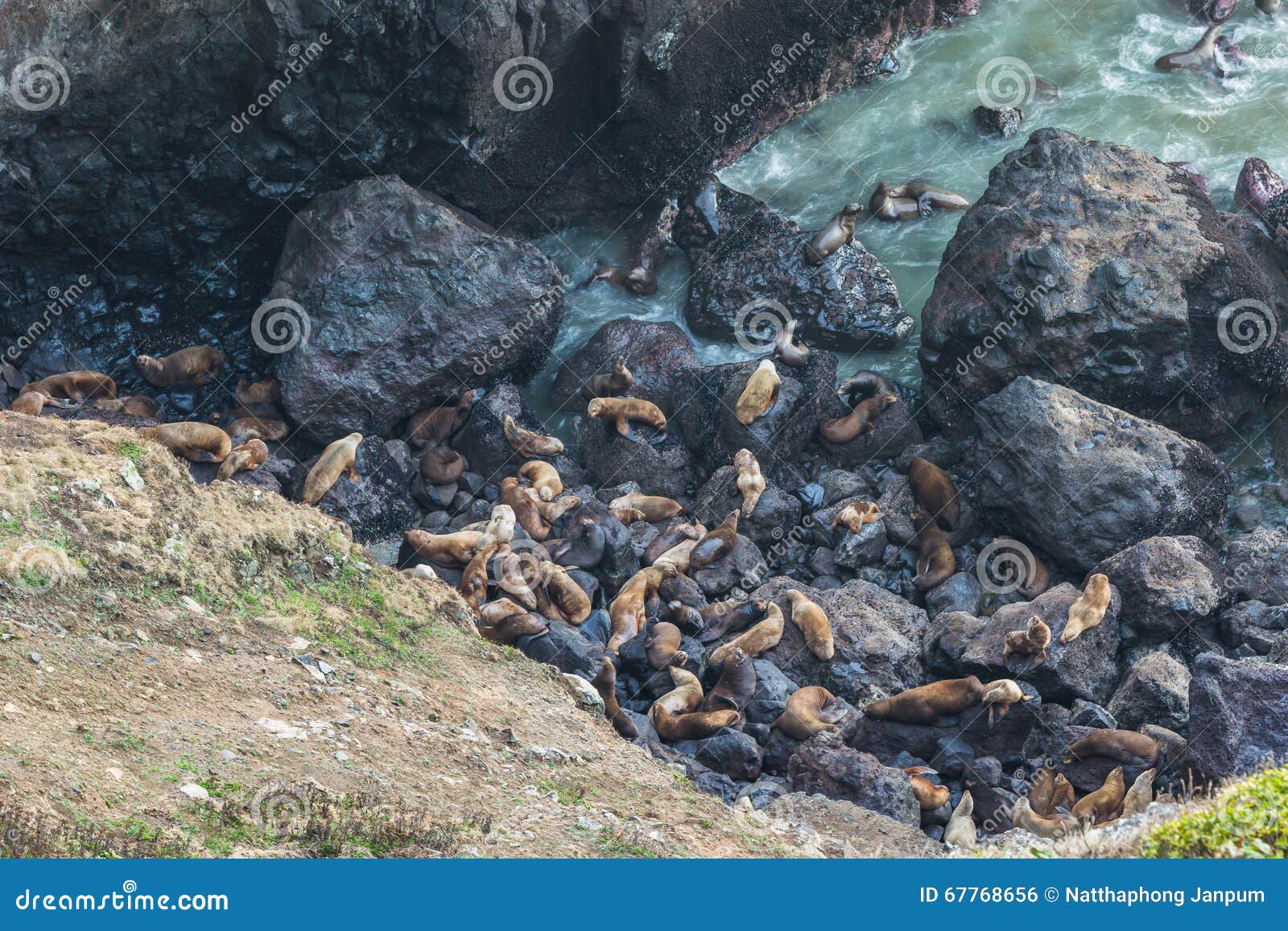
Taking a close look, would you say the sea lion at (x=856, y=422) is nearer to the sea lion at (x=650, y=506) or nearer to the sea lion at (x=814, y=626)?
the sea lion at (x=650, y=506)

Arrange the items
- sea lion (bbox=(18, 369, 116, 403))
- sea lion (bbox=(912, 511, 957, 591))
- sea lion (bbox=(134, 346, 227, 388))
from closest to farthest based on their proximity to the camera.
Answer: sea lion (bbox=(912, 511, 957, 591)) < sea lion (bbox=(18, 369, 116, 403)) < sea lion (bbox=(134, 346, 227, 388))

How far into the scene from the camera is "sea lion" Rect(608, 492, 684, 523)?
13148 mm

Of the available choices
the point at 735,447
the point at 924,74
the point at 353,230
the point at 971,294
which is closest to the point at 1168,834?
the point at 735,447

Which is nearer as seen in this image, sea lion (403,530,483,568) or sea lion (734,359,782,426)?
sea lion (403,530,483,568)

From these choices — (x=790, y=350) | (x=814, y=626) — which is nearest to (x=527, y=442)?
(x=790, y=350)

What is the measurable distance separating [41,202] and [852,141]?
10.8 meters

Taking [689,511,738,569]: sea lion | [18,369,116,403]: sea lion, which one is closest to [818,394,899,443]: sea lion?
[689,511,738,569]: sea lion

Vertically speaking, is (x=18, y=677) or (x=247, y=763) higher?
(x=247, y=763)

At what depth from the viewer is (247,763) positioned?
22.7 ft

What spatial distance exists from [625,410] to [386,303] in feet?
A: 9.88

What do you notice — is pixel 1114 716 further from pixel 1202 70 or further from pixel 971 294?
pixel 1202 70

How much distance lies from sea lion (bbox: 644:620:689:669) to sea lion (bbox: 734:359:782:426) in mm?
3165

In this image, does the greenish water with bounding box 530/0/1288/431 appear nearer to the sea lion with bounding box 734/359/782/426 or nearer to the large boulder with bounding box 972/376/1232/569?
the sea lion with bounding box 734/359/782/426

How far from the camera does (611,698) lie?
34.1ft
